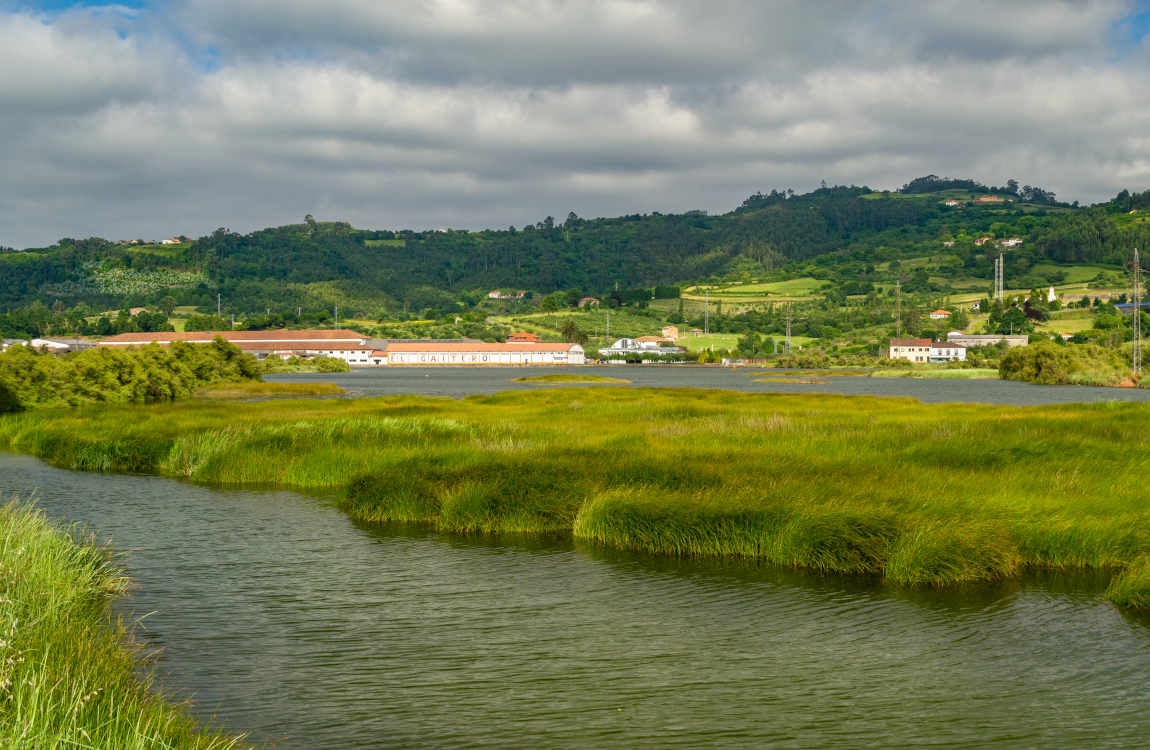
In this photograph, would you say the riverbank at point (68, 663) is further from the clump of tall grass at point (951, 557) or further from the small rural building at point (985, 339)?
the small rural building at point (985, 339)

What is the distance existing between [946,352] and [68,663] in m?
182

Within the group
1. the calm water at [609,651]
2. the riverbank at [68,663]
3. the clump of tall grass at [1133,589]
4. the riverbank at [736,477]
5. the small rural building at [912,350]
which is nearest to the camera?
the riverbank at [68,663]

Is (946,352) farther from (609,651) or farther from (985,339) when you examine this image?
(609,651)

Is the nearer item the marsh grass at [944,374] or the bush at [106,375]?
the bush at [106,375]

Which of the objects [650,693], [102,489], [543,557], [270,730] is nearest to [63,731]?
[270,730]

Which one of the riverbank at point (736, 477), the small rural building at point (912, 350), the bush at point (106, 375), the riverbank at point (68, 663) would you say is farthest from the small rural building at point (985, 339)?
the riverbank at point (68, 663)

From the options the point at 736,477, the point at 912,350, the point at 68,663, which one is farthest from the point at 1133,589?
the point at 912,350

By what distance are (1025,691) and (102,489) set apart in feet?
82.6

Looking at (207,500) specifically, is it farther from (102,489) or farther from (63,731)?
(63,731)

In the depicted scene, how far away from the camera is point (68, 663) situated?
916cm

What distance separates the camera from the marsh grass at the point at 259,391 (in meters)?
76.2

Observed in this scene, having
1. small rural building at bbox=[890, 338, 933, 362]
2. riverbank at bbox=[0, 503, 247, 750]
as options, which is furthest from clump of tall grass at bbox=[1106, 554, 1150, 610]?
small rural building at bbox=[890, 338, 933, 362]

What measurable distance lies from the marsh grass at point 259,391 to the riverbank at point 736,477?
37.9m

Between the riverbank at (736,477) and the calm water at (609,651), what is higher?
the riverbank at (736,477)
